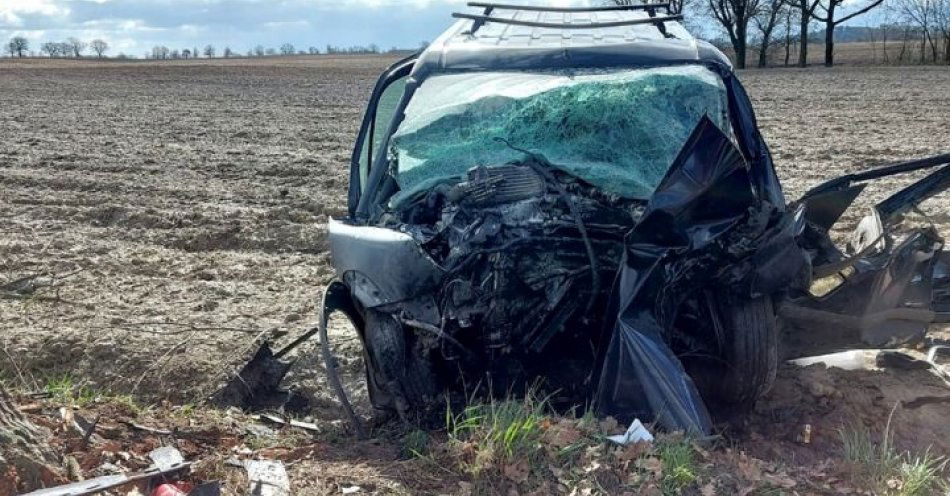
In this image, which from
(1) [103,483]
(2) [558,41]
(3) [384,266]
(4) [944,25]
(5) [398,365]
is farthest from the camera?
(4) [944,25]

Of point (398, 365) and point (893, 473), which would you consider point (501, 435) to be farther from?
point (893, 473)

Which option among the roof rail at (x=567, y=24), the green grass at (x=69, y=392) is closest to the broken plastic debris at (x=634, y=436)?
the green grass at (x=69, y=392)

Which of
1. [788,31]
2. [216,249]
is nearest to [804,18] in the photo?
[788,31]

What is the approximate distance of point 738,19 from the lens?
49844 millimetres

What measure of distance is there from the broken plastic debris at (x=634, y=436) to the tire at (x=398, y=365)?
1.06 meters

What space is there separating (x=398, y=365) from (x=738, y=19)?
163ft

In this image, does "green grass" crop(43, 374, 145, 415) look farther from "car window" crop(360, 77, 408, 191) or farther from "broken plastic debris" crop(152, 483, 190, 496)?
"car window" crop(360, 77, 408, 191)

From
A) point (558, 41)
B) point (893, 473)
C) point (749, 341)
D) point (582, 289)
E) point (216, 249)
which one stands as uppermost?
point (558, 41)

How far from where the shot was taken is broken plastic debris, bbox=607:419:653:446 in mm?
3506

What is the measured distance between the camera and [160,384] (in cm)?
529

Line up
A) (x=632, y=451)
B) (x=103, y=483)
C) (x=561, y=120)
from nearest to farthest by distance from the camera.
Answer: (x=103, y=483)
(x=632, y=451)
(x=561, y=120)

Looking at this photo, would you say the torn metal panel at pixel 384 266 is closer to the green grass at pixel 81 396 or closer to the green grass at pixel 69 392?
the green grass at pixel 81 396

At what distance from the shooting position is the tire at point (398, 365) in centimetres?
422

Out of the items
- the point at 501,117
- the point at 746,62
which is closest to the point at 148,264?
the point at 501,117
